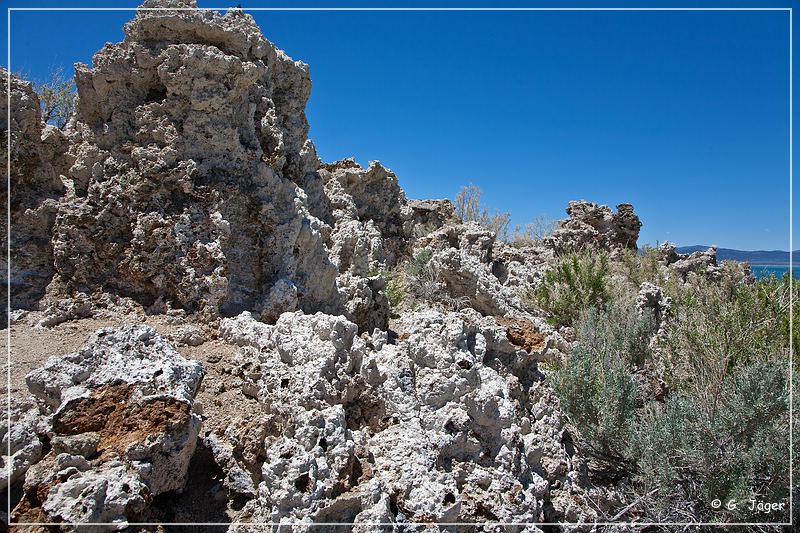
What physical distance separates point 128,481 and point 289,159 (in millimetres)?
2799

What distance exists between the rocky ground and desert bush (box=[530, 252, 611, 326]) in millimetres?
1939

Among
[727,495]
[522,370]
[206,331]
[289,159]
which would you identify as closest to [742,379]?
[727,495]

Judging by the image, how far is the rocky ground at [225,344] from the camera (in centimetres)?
185

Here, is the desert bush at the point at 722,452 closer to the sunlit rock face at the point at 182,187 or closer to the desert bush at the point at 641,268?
the sunlit rock face at the point at 182,187

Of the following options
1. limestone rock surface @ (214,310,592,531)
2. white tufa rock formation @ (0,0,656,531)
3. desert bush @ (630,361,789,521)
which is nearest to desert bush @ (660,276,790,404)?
desert bush @ (630,361,789,521)

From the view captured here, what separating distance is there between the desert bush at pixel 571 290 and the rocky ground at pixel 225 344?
1.94m

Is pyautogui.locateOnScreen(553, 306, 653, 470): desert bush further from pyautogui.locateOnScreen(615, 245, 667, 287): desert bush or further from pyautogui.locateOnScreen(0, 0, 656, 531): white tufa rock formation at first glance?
pyautogui.locateOnScreen(615, 245, 667, 287): desert bush

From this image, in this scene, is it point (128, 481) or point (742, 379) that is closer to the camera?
point (128, 481)

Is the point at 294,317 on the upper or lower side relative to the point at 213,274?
lower

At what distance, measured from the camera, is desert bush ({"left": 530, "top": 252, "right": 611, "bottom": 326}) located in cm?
626

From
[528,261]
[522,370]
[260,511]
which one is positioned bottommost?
[260,511]

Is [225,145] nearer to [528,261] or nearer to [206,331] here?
[206,331]

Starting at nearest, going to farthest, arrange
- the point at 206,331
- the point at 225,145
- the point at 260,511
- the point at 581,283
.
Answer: the point at 260,511
the point at 206,331
the point at 225,145
the point at 581,283

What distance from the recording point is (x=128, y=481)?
1716 millimetres
